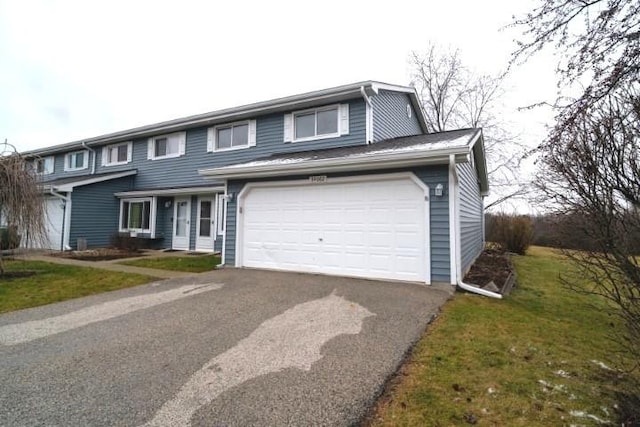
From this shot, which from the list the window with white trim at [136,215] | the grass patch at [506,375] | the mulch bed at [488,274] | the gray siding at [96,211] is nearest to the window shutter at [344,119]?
the mulch bed at [488,274]

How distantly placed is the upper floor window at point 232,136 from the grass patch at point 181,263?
4.36 metres

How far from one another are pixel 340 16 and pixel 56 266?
12.3m

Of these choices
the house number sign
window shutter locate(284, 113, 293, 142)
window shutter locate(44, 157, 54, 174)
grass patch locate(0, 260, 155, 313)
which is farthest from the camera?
window shutter locate(44, 157, 54, 174)

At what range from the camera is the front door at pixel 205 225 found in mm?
12656

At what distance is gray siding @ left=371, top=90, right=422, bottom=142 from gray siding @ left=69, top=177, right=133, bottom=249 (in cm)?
1202

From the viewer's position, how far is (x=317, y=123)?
10.2 metres

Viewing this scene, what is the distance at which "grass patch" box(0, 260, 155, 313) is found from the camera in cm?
577

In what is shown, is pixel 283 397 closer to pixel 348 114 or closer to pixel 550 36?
pixel 550 36

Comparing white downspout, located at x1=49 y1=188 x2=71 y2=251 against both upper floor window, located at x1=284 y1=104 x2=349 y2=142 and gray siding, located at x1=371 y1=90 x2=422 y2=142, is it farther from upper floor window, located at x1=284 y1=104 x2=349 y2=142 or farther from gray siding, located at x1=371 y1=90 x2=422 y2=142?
gray siding, located at x1=371 y1=90 x2=422 y2=142

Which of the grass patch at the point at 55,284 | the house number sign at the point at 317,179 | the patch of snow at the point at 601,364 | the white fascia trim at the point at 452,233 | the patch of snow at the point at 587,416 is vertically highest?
the house number sign at the point at 317,179

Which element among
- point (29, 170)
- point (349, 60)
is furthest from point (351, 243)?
point (349, 60)

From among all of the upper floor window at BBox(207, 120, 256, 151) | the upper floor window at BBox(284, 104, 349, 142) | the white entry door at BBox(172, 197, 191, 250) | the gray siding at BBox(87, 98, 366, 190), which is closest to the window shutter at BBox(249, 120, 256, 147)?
the upper floor window at BBox(207, 120, 256, 151)

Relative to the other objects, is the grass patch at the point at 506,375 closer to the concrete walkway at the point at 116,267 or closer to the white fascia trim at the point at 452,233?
the white fascia trim at the point at 452,233

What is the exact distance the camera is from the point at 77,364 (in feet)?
10.4
